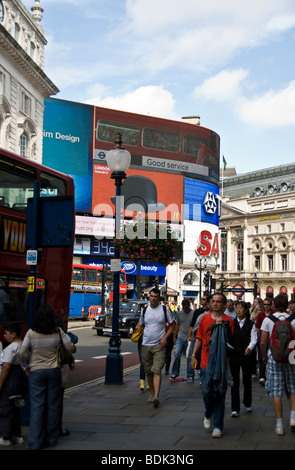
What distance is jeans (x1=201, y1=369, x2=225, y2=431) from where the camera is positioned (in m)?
7.74

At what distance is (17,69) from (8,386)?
125 feet

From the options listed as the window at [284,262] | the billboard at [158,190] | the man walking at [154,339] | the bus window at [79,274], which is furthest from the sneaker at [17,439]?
the window at [284,262]

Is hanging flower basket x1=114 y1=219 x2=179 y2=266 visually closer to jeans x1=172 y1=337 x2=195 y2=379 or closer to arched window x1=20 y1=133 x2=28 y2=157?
jeans x1=172 y1=337 x2=195 y2=379

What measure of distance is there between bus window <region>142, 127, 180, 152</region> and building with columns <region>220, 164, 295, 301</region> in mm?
28462

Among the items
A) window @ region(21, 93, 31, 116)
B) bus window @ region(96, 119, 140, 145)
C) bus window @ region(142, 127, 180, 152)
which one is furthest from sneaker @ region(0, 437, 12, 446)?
bus window @ region(142, 127, 180, 152)

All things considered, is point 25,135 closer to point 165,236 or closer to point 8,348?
point 165,236

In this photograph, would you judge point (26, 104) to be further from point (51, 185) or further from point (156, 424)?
point (156, 424)

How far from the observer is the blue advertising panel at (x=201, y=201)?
70875 mm

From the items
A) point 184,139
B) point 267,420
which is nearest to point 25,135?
point 184,139

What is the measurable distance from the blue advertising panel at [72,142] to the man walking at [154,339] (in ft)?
169

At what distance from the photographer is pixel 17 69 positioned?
42469mm

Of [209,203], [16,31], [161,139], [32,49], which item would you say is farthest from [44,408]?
[209,203]

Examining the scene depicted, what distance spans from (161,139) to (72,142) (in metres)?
11.0

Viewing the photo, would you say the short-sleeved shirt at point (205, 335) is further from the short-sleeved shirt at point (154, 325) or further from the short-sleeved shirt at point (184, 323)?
the short-sleeved shirt at point (184, 323)
